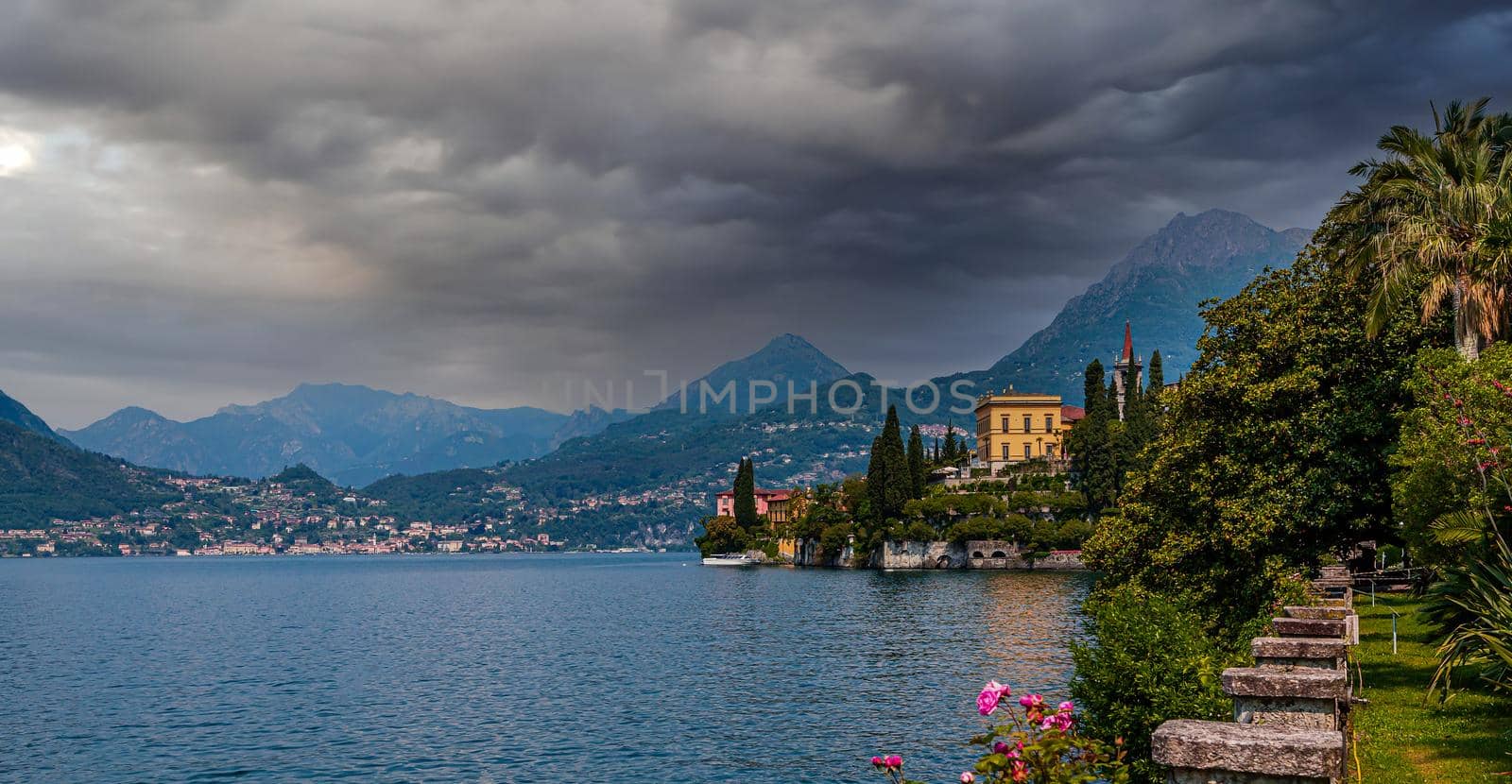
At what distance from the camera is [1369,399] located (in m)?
27.6

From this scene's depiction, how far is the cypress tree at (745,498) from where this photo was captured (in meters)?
184

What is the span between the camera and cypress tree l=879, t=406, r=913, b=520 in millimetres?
137125

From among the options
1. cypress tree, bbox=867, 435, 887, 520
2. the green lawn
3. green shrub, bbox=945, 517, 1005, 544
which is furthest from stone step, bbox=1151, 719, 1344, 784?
cypress tree, bbox=867, 435, 887, 520

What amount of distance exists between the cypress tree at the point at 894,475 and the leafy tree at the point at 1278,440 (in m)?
104

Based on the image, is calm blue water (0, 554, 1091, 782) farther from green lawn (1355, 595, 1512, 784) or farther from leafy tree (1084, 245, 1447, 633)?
green lawn (1355, 595, 1512, 784)

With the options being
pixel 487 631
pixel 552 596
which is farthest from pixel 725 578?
pixel 487 631

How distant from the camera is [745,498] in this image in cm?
18838

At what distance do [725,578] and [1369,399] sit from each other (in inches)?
4645

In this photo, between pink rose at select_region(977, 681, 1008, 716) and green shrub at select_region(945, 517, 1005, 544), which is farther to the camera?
Result: green shrub at select_region(945, 517, 1005, 544)

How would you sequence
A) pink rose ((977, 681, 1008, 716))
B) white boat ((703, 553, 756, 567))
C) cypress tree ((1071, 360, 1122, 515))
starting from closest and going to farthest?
pink rose ((977, 681, 1008, 716)) → cypress tree ((1071, 360, 1122, 515)) → white boat ((703, 553, 756, 567))

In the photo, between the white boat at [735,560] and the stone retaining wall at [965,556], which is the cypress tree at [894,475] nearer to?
the stone retaining wall at [965,556]

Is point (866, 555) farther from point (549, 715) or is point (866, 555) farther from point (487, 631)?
point (549, 715)

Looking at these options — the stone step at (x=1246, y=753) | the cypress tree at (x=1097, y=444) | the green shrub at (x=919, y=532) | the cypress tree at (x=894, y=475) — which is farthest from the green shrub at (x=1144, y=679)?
the cypress tree at (x=894, y=475)

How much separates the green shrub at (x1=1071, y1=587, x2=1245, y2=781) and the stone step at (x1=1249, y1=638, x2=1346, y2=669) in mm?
2455
